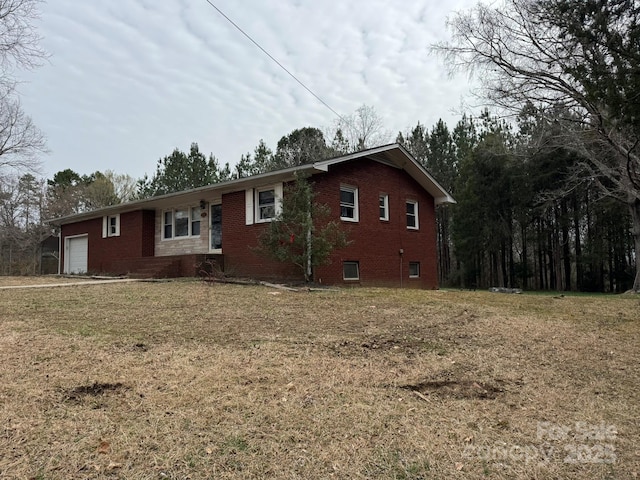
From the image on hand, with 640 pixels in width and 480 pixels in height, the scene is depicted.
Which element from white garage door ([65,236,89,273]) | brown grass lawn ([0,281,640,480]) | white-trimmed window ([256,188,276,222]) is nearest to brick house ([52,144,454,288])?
white-trimmed window ([256,188,276,222])

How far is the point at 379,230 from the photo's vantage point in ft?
51.1

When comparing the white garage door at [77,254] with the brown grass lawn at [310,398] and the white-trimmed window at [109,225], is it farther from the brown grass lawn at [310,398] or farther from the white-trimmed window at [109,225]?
the brown grass lawn at [310,398]

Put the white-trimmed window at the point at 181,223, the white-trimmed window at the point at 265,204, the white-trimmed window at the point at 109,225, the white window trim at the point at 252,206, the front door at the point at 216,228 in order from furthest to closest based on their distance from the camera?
the white-trimmed window at the point at 109,225 < the white-trimmed window at the point at 181,223 < the front door at the point at 216,228 < the white window trim at the point at 252,206 < the white-trimmed window at the point at 265,204

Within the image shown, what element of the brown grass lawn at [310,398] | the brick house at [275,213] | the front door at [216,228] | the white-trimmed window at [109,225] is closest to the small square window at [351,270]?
the brick house at [275,213]

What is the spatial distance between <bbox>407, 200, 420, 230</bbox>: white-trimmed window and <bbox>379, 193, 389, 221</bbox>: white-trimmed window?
162cm

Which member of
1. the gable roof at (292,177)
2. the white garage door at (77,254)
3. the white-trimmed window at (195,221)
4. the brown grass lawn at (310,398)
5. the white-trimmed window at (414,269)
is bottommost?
the brown grass lawn at (310,398)

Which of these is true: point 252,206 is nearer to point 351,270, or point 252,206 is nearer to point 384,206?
point 351,270

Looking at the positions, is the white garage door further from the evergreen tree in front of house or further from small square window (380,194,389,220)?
small square window (380,194,389,220)

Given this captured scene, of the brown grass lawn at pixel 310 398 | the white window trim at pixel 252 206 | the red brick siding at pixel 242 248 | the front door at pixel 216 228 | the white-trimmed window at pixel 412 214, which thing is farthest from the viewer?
the white-trimmed window at pixel 412 214

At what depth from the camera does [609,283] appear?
2916cm

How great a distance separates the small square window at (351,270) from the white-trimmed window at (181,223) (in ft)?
19.2

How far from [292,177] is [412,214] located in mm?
6300

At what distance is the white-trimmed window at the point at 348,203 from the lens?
14480 millimetres

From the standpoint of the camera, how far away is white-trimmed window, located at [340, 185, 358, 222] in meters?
14.5
